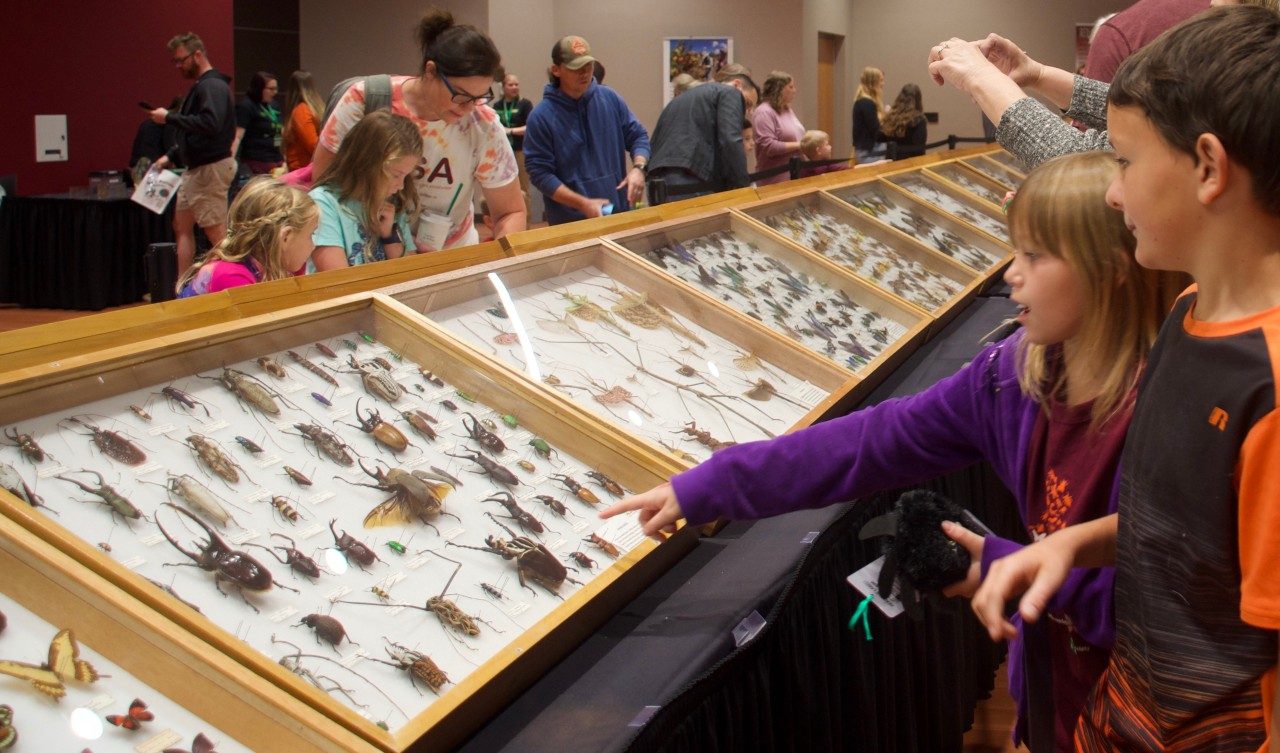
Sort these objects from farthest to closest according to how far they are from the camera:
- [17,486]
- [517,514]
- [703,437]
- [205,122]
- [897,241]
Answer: [205,122]
[897,241]
[703,437]
[517,514]
[17,486]

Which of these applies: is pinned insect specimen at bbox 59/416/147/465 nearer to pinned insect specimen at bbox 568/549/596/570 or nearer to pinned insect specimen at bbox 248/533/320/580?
pinned insect specimen at bbox 248/533/320/580

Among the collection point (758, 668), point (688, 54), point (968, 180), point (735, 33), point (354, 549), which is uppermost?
point (735, 33)

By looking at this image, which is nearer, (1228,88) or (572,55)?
(1228,88)

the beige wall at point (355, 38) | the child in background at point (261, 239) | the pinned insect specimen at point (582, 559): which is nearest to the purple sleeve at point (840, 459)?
the pinned insect specimen at point (582, 559)

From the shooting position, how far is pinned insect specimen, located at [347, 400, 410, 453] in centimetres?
188

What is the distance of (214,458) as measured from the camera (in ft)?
5.43

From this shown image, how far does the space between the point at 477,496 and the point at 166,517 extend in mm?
498

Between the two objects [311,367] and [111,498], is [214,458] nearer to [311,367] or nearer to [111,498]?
[111,498]

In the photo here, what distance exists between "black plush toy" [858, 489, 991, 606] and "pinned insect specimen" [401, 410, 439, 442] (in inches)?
31.2

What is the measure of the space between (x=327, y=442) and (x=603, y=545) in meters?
0.46

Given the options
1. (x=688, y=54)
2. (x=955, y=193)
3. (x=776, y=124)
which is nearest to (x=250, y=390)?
(x=955, y=193)

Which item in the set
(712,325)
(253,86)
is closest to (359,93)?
(712,325)

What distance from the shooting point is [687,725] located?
1619mm

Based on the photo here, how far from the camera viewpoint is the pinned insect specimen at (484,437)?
202 centimetres
